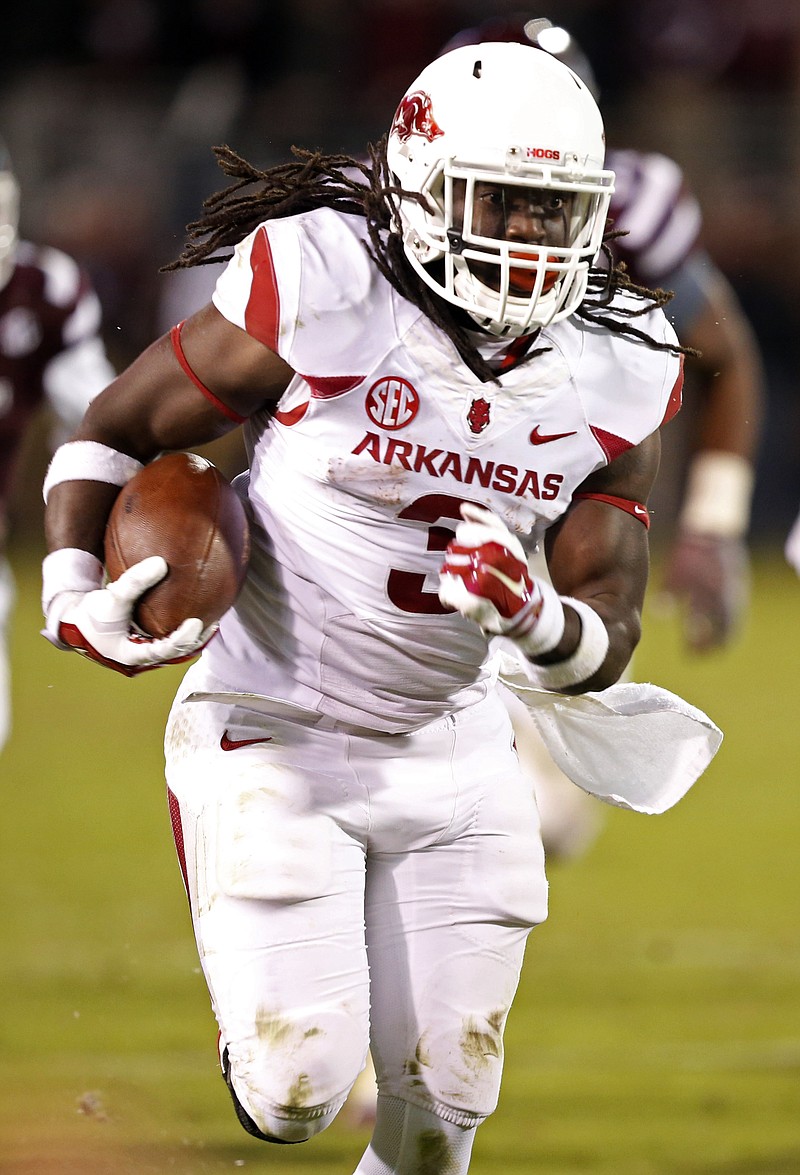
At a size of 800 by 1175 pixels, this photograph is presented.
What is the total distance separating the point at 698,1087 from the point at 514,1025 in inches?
22.3

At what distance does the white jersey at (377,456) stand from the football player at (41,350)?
6.83 feet

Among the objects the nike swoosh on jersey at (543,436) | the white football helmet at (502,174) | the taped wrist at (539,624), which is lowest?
the taped wrist at (539,624)

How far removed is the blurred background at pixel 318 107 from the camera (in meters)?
12.3

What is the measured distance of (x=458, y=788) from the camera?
2635mm

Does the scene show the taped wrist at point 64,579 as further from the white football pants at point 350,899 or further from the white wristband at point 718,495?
the white wristband at point 718,495

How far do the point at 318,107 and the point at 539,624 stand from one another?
1070cm

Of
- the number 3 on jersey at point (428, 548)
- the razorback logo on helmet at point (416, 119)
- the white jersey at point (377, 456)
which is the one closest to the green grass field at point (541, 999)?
the white jersey at point (377, 456)

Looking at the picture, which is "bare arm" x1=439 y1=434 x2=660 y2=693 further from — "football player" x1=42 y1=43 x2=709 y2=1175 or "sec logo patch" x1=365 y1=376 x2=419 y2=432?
"sec logo patch" x1=365 y1=376 x2=419 y2=432

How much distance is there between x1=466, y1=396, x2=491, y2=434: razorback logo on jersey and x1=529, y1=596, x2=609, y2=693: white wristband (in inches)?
10.3

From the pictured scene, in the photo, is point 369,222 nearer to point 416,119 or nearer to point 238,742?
point 416,119

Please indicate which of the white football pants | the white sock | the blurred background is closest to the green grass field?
the white sock

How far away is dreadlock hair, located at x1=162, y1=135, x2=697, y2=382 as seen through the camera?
97.1 inches

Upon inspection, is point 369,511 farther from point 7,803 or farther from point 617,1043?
point 7,803

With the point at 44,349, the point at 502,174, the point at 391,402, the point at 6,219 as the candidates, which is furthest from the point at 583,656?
the point at 44,349
